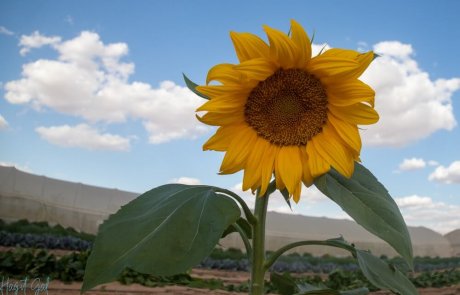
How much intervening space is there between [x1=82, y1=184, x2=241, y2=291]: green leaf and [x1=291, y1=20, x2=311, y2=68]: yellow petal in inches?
20.9

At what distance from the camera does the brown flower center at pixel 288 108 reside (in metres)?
1.68

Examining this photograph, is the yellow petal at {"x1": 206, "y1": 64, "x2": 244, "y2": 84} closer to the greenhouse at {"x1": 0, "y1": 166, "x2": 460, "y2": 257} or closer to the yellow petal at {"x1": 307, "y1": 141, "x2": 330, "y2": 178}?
the yellow petal at {"x1": 307, "y1": 141, "x2": 330, "y2": 178}

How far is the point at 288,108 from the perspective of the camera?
1721mm

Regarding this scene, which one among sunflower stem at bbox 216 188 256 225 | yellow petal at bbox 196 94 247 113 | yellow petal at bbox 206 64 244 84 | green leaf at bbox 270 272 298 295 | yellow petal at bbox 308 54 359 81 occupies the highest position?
yellow petal at bbox 308 54 359 81

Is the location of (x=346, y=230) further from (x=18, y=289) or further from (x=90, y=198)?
(x=18, y=289)

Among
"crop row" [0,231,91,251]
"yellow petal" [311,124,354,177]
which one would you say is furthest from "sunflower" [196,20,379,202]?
"crop row" [0,231,91,251]

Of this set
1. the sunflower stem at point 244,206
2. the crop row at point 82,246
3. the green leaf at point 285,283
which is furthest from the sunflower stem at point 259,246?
the crop row at point 82,246

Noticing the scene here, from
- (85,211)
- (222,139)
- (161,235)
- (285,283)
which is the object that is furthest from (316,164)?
(85,211)

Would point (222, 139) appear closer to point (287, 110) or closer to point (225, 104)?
point (225, 104)

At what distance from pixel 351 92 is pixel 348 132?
14cm

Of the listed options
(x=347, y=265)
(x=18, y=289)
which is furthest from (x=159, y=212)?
(x=347, y=265)

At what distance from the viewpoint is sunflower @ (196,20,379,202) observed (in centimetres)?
161

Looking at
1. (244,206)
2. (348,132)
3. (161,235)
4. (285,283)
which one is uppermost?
(348,132)

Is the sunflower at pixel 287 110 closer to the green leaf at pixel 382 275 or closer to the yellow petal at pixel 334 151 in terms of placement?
the yellow petal at pixel 334 151
